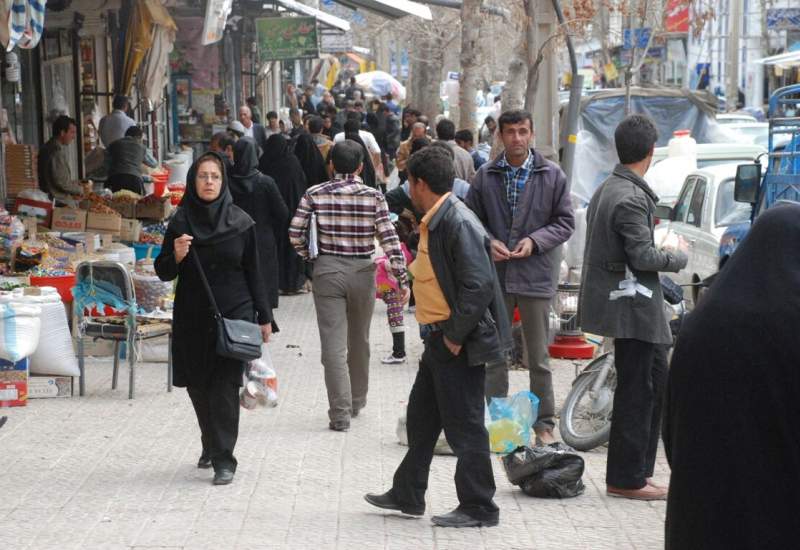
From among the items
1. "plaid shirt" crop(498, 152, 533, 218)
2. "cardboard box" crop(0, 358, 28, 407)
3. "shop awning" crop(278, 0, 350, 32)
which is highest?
"shop awning" crop(278, 0, 350, 32)

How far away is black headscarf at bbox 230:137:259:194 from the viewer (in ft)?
36.1

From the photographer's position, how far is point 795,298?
291 centimetres

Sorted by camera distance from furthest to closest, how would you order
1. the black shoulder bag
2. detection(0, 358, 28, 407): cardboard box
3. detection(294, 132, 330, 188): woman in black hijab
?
detection(294, 132, 330, 188): woman in black hijab, detection(0, 358, 28, 407): cardboard box, the black shoulder bag

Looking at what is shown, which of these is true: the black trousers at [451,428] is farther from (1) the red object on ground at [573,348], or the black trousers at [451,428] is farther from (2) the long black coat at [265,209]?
(1) the red object on ground at [573,348]

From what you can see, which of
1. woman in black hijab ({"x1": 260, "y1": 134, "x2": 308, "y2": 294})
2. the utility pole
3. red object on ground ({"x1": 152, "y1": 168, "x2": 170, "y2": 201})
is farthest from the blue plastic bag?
the utility pole

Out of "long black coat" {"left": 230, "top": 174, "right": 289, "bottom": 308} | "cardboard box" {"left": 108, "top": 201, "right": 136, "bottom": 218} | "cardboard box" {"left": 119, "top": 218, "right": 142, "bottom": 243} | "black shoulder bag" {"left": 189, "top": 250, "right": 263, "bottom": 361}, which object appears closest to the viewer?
"black shoulder bag" {"left": 189, "top": 250, "right": 263, "bottom": 361}

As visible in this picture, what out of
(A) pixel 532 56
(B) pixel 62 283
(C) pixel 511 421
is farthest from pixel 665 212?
(B) pixel 62 283

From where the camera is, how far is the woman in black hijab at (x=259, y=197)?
11.0 m

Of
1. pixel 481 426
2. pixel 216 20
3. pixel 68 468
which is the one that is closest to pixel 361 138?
pixel 216 20

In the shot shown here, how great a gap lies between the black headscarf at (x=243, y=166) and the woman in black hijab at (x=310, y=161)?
10.6 ft

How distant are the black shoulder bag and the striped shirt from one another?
4.65 ft

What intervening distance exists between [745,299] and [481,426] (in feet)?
10.2

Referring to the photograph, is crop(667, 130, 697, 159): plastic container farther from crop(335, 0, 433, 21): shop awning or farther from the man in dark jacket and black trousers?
the man in dark jacket and black trousers

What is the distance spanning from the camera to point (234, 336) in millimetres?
6676
